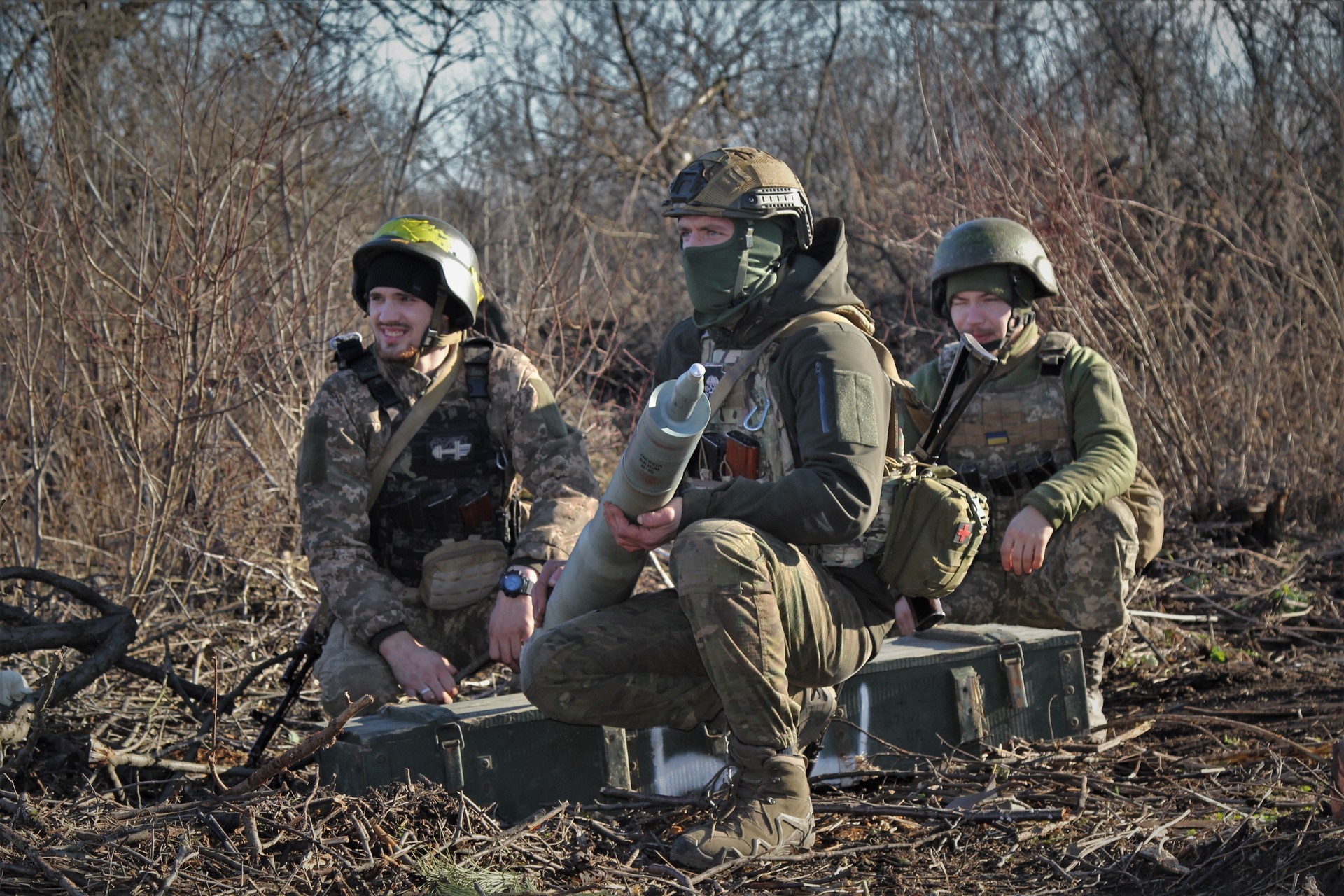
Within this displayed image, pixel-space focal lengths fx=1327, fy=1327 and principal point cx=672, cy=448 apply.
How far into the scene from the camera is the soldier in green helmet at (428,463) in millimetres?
4160

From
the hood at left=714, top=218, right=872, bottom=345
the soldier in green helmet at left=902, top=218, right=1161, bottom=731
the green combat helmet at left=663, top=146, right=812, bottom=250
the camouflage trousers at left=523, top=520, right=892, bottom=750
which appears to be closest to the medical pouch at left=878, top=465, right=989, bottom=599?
the camouflage trousers at left=523, top=520, right=892, bottom=750

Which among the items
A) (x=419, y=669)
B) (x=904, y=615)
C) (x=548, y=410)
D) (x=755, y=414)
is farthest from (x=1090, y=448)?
(x=419, y=669)

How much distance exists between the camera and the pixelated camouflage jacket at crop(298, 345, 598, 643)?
407 cm

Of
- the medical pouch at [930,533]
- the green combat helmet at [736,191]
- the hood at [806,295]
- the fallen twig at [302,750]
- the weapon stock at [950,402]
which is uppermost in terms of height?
the green combat helmet at [736,191]

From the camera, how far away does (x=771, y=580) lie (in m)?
3.29

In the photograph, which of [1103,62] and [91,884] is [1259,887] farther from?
[1103,62]

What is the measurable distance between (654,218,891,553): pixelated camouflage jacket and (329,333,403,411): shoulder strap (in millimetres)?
1349

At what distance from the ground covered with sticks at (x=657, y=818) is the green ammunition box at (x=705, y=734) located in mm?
100

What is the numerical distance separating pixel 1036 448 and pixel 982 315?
22.2 inches

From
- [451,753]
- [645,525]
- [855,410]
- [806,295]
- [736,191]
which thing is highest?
[736,191]

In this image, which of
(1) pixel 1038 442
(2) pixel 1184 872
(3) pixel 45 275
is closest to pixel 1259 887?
(2) pixel 1184 872

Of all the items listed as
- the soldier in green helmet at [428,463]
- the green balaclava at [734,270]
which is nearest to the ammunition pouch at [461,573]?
the soldier in green helmet at [428,463]

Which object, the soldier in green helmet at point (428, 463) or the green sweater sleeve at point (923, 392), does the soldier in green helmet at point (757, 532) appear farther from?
the green sweater sleeve at point (923, 392)

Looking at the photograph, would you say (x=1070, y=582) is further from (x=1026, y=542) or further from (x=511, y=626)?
(x=511, y=626)
